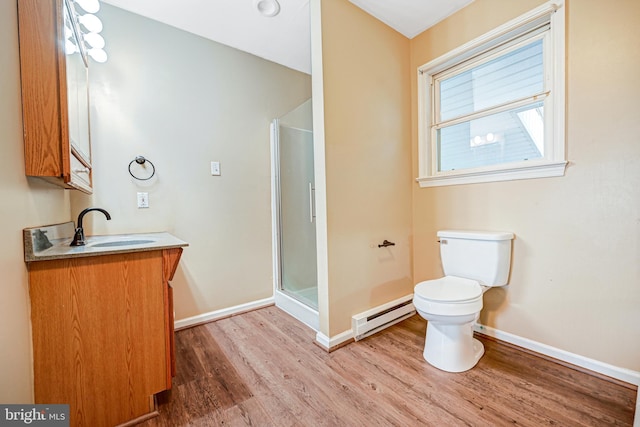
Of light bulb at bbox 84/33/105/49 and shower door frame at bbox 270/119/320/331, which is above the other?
light bulb at bbox 84/33/105/49

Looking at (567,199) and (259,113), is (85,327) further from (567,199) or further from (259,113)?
(567,199)

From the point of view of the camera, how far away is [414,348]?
5.54 ft

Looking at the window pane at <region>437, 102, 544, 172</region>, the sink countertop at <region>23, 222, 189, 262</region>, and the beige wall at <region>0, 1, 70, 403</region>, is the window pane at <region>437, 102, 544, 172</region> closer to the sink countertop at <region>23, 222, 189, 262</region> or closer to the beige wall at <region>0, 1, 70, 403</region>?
the sink countertop at <region>23, 222, 189, 262</region>

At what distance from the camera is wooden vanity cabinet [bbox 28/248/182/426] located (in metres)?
0.96

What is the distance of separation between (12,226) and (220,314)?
5.38 feet

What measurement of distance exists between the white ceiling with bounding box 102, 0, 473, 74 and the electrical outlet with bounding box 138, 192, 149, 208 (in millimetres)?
1349

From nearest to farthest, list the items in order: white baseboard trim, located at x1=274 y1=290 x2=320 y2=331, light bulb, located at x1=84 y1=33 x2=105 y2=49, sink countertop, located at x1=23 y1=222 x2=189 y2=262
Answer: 1. sink countertop, located at x1=23 y1=222 x2=189 y2=262
2. light bulb, located at x1=84 y1=33 x2=105 y2=49
3. white baseboard trim, located at x1=274 y1=290 x2=320 y2=331

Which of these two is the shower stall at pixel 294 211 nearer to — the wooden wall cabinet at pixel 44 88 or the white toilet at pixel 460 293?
the white toilet at pixel 460 293

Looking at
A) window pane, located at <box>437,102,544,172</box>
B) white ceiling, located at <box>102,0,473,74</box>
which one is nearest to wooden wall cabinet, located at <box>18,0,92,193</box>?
white ceiling, located at <box>102,0,473,74</box>

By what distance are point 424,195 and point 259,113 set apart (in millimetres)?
1714

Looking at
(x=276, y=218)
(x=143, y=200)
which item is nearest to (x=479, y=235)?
(x=276, y=218)

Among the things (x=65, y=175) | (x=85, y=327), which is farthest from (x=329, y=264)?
(x=65, y=175)

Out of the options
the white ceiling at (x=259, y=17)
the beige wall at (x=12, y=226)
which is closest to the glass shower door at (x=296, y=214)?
the white ceiling at (x=259, y=17)

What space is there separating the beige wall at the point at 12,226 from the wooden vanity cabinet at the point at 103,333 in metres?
0.05
